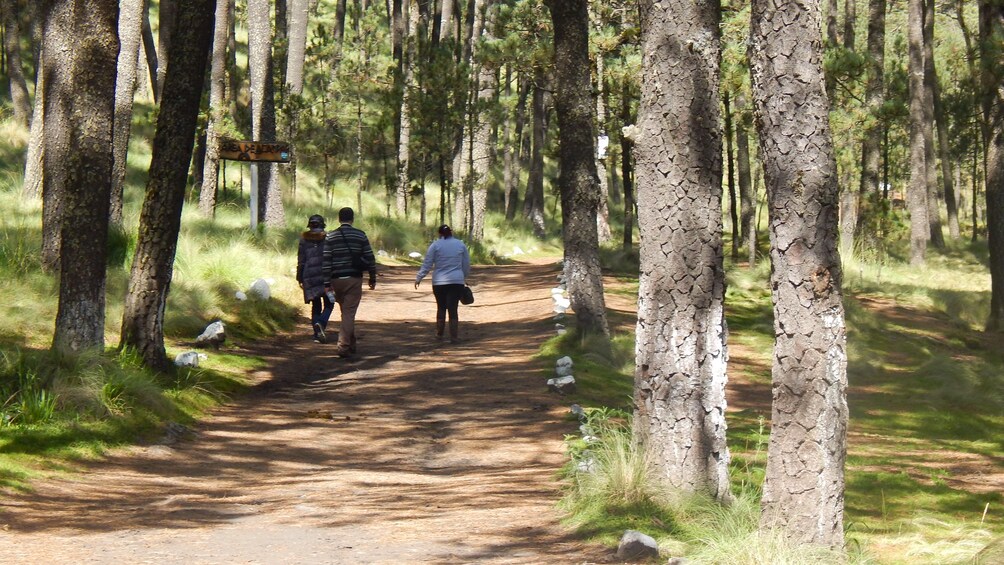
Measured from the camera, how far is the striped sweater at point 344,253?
47.9ft

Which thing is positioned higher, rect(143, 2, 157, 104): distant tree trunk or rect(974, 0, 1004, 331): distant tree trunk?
rect(143, 2, 157, 104): distant tree trunk

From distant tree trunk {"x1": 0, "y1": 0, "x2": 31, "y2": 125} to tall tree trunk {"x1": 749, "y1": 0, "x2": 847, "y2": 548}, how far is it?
2676cm

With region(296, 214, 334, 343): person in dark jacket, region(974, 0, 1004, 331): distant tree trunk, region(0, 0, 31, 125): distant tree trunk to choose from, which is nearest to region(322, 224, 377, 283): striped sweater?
region(296, 214, 334, 343): person in dark jacket

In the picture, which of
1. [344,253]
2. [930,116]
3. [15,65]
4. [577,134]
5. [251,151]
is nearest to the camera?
[344,253]

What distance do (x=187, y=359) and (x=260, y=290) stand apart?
15.2 ft

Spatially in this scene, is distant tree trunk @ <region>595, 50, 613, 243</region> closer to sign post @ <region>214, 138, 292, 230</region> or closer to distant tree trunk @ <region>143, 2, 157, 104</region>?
sign post @ <region>214, 138, 292, 230</region>

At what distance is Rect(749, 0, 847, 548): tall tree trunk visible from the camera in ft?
18.8

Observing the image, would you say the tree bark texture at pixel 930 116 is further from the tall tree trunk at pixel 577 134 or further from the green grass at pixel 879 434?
the tall tree trunk at pixel 577 134

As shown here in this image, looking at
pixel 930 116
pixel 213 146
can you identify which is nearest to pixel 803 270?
pixel 213 146

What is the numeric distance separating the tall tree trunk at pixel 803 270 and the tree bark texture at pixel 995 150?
1324 centimetres

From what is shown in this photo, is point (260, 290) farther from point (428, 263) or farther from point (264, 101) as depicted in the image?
point (264, 101)

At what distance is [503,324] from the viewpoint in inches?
706

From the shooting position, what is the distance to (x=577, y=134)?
14.9 metres

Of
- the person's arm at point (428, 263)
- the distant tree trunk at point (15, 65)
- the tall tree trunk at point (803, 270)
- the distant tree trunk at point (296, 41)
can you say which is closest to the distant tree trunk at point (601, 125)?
the person's arm at point (428, 263)
